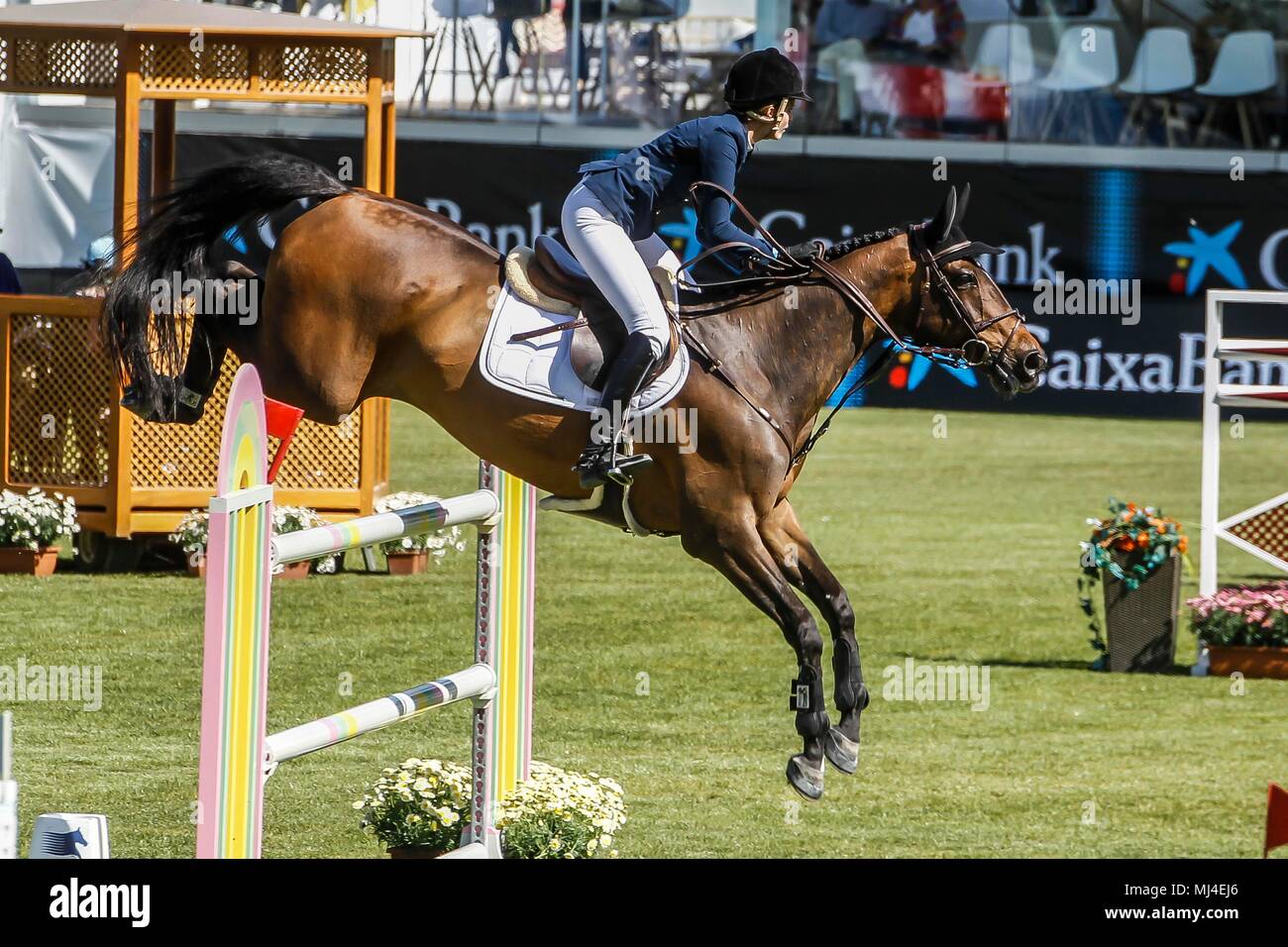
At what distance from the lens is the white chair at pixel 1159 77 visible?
19.3 metres

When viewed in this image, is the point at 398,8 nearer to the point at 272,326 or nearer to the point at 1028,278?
the point at 1028,278

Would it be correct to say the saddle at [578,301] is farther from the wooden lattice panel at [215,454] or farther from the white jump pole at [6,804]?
the wooden lattice panel at [215,454]

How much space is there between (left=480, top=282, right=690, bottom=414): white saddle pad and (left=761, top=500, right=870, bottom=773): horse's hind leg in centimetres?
58

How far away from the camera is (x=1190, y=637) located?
11.5 meters

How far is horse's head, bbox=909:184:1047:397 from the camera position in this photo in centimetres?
594

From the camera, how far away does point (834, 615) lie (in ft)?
19.2

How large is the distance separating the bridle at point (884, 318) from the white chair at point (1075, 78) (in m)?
13.9

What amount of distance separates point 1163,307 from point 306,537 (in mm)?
14977

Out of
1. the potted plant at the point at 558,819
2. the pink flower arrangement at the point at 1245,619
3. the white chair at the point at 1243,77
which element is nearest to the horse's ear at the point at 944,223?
the potted plant at the point at 558,819

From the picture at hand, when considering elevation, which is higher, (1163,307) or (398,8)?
(398,8)

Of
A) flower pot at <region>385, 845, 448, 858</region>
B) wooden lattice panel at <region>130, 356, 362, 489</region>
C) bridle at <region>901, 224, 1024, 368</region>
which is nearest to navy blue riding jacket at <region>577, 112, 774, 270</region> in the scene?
bridle at <region>901, 224, 1024, 368</region>

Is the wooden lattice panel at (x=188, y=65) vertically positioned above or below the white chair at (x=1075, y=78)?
below

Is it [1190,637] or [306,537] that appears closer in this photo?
[306,537]
